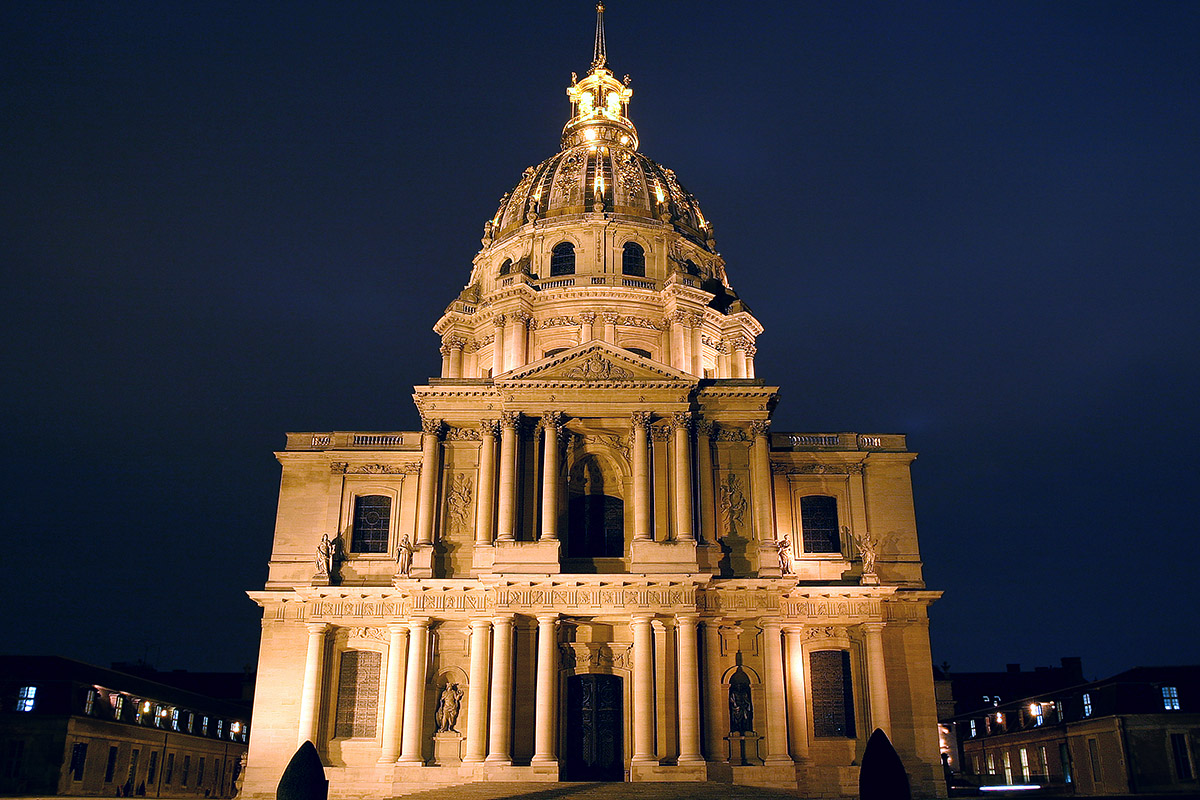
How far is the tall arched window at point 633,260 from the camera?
54.7 meters

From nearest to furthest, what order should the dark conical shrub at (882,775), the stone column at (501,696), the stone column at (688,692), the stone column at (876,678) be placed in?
the dark conical shrub at (882,775) → the stone column at (688,692) → the stone column at (501,696) → the stone column at (876,678)

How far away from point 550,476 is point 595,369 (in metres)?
4.68

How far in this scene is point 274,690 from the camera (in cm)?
3969

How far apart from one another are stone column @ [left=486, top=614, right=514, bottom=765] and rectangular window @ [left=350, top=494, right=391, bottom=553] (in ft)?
22.6

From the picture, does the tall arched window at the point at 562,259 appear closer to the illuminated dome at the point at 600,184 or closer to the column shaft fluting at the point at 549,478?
the illuminated dome at the point at 600,184

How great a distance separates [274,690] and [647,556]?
15.2 m

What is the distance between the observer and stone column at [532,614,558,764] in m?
35.7

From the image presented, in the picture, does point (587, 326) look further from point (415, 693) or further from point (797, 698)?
point (797, 698)

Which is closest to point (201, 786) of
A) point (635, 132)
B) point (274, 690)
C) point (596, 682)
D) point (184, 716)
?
point (184, 716)

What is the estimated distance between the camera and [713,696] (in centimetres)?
3691

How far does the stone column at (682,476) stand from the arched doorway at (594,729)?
20.0 ft

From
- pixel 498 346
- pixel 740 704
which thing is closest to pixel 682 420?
pixel 740 704

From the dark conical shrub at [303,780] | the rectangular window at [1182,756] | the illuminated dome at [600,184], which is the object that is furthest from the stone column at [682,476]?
the rectangular window at [1182,756]

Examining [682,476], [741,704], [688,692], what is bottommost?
[741,704]
